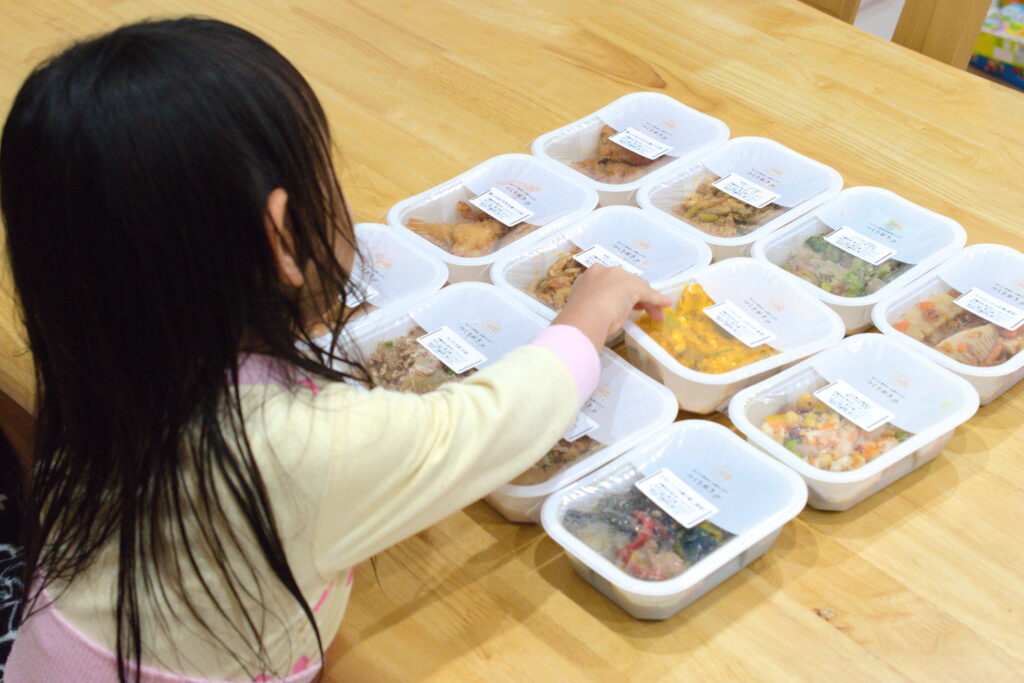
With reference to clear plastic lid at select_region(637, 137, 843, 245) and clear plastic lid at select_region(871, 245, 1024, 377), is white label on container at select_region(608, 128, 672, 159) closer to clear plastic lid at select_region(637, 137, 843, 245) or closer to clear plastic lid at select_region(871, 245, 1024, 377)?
clear plastic lid at select_region(637, 137, 843, 245)

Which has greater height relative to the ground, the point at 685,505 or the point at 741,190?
the point at 741,190

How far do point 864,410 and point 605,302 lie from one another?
304 mm

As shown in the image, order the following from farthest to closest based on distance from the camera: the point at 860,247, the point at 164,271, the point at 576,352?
the point at 860,247
the point at 576,352
the point at 164,271

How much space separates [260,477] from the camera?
0.86 meters

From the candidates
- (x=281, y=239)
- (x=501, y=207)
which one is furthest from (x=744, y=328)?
(x=281, y=239)

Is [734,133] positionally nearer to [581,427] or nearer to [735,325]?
[735,325]

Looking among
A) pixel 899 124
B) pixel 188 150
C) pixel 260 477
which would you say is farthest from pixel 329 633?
pixel 899 124

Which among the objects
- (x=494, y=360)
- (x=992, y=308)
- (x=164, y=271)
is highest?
(x=164, y=271)

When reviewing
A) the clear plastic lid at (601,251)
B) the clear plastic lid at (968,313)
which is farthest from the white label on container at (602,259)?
the clear plastic lid at (968,313)

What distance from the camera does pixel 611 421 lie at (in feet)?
3.91

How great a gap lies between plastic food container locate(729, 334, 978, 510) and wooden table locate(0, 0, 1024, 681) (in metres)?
0.04

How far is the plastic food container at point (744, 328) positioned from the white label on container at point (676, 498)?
4.9 inches

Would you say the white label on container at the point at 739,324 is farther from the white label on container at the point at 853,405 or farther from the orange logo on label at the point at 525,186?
the orange logo on label at the point at 525,186

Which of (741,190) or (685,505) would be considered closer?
(685,505)
